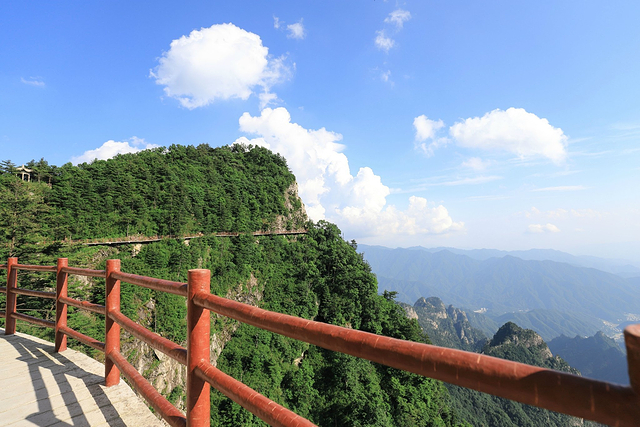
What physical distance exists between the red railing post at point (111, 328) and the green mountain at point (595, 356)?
17119cm

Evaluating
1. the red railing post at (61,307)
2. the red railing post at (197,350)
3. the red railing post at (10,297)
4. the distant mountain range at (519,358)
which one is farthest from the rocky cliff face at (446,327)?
the red railing post at (197,350)

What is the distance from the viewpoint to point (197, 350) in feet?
6.03

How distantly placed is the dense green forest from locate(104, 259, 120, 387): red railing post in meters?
18.6

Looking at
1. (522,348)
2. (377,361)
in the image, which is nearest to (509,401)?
(522,348)

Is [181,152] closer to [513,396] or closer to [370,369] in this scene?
[370,369]

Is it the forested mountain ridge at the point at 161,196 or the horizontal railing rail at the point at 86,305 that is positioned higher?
the forested mountain ridge at the point at 161,196

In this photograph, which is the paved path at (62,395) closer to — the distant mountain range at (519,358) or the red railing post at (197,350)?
the red railing post at (197,350)

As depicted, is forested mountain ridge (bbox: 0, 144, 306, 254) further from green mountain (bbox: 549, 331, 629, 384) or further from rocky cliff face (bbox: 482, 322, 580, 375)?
green mountain (bbox: 549, 331, 629, 384)

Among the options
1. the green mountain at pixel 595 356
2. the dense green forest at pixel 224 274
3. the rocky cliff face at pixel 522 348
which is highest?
the dense green forest at pixel 224 274

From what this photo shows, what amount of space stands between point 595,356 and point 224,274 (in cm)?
17903

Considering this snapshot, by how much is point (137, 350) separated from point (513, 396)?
28375mm

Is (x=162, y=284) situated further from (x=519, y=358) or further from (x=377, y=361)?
(x=519, y=358)

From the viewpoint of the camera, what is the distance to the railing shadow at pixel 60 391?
2484mm

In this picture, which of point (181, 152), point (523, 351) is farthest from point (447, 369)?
point (523, 351)
